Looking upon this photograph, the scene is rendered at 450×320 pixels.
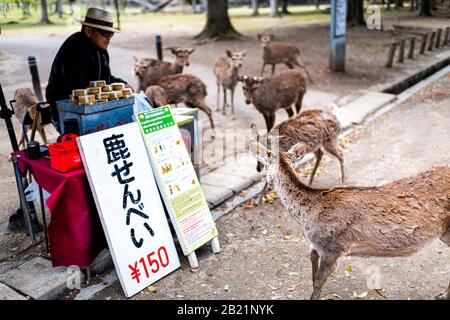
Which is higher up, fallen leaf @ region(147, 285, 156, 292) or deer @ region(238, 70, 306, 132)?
deer @ region(238, 70, 306, 132)

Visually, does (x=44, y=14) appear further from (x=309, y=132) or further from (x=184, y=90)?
(x=309, y=132)

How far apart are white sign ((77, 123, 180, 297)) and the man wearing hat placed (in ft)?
2.78

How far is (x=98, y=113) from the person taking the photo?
3.61 meters

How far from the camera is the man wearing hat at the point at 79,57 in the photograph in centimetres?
395

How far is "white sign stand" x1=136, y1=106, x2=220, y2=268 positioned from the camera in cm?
372

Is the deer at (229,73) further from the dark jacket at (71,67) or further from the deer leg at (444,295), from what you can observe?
the deer leg at (444,295)

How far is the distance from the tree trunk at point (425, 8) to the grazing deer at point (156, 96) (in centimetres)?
502

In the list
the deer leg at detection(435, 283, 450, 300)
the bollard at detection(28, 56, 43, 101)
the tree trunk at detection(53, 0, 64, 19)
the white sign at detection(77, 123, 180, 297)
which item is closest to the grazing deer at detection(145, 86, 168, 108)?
the tree trunk at detection(53, 0, 64, 19)

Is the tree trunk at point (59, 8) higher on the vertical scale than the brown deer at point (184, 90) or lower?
higher

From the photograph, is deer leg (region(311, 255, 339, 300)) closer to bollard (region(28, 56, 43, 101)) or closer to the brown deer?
the brown deer

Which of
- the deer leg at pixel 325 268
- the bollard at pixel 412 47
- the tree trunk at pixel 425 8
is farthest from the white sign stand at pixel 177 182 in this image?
the bollard at pixel 412 47
